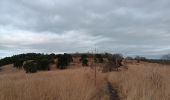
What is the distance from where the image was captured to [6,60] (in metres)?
85.4

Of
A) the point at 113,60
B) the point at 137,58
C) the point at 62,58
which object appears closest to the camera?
the point at 113,60

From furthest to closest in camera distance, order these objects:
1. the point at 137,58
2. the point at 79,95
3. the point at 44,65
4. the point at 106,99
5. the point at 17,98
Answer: the point at 137,58 → the point at 44,65 → the point at 106,99 → the point at 79,95 → the point at 17,98

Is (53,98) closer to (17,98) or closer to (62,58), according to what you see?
(17,98)

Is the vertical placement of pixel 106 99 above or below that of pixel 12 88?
below

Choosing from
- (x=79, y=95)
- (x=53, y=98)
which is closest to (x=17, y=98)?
(x=53, y=98)

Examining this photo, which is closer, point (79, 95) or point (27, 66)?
point (79, 95)

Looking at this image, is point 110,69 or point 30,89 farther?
point 110,69

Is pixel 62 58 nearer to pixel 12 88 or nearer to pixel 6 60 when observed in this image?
pixel 6 60

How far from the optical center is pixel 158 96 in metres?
7.80

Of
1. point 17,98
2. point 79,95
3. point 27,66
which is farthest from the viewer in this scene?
point 27,66

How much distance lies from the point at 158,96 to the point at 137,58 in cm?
6551

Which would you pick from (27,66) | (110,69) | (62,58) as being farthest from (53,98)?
(62,58)

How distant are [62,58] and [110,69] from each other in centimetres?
3341

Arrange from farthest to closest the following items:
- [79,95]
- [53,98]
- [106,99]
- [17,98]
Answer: [106,99] < [79,95] < [53,98] < [17,98]
